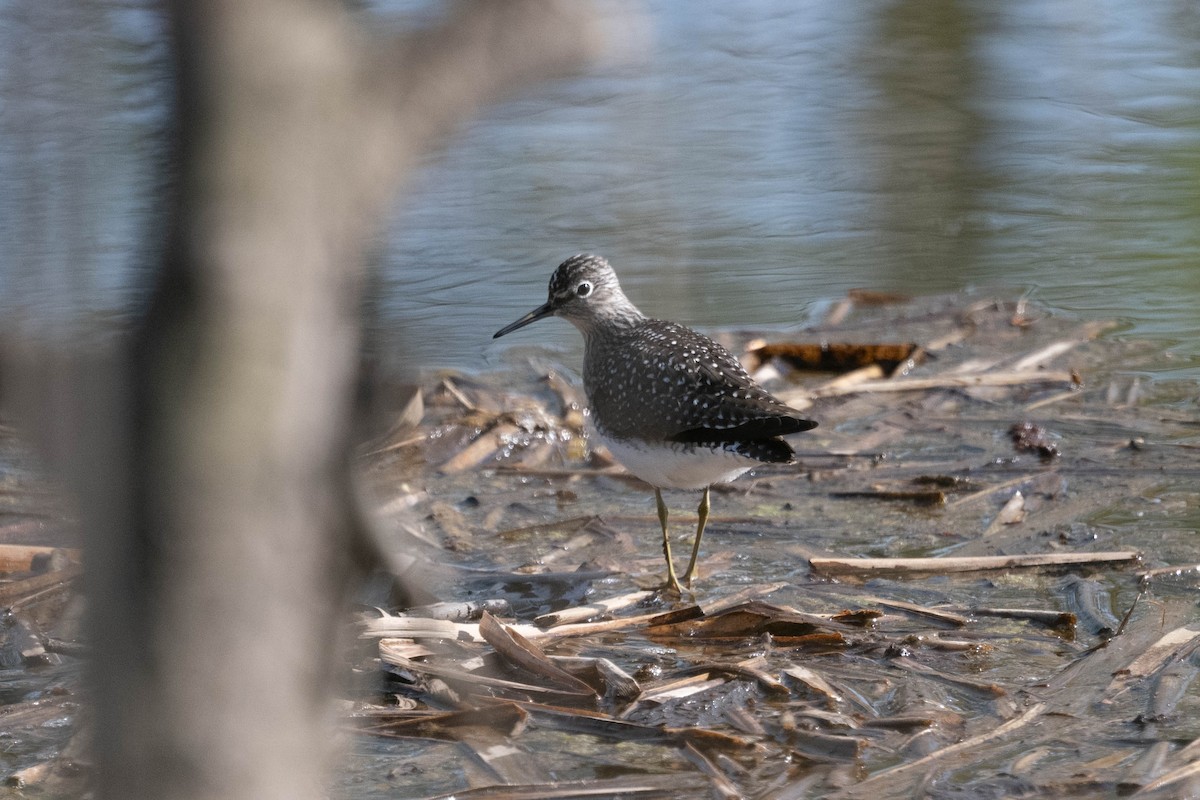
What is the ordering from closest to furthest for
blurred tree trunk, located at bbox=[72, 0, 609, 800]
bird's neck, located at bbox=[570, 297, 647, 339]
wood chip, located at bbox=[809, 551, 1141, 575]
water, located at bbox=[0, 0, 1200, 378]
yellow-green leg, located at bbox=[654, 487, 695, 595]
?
1. blurred tree trunk, located at bbox=[72, 0, 609, 800]
2. wood chip, located at bbox=[809, 551, 1141, 575]
3. yellow-green leg, located at bbox=[654, 487, 695, 595]
4. bird's neck, located at bbox=[570, 297, 647, 339]
5. water, located at bbox=[0, 0, 1200, 378]

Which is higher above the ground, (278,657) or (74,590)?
(278,657)

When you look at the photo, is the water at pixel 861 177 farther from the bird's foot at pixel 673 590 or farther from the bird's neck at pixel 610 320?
the bird's foot at pixel 673 590

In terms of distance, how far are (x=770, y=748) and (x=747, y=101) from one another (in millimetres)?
8576

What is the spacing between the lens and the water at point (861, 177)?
324 inches

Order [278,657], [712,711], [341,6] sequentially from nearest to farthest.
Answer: [341,6] → [278,657] → [712,711]

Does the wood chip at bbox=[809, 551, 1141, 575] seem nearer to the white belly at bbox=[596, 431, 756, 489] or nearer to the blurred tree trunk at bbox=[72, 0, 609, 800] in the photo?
the white belly at bbox=[596, 431, 756, 489]

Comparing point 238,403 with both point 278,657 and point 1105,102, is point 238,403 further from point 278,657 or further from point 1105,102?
point 1105,102

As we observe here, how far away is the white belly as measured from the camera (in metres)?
5.11

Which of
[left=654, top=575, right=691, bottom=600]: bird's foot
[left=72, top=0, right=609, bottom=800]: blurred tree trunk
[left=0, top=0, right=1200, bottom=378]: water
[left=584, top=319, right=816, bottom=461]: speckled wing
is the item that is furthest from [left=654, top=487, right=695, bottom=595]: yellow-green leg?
[left=72, top=0, right=609, bottom=800]: blurred tree trunk

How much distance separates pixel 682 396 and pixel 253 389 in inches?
150

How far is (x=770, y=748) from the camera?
371cm

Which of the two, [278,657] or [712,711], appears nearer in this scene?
[278,657]

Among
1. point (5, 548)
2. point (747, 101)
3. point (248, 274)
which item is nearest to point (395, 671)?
point (5, 548)

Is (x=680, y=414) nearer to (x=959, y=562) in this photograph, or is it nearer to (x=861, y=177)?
(x=959, y=562)
